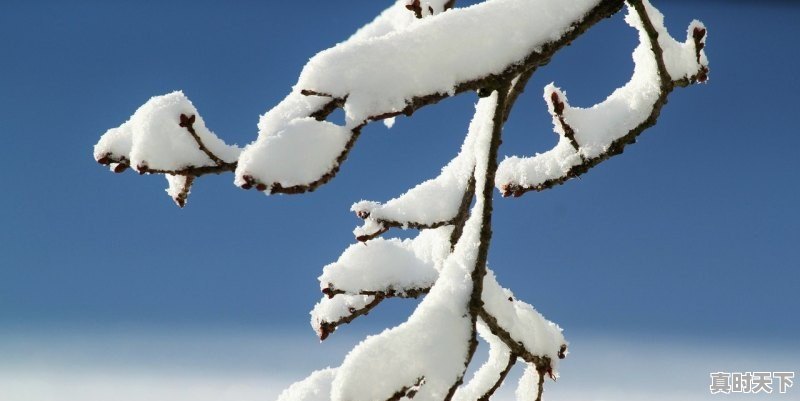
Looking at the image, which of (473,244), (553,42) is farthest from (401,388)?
(553,42)

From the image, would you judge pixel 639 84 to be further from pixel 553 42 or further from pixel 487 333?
pixel 487 333

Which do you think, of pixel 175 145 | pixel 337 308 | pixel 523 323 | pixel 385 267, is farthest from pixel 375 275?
pixel 175 145

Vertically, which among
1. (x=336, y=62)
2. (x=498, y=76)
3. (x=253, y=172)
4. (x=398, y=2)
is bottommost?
(x=253, y=172)

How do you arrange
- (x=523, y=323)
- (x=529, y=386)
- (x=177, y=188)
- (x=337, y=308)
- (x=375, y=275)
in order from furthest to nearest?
1. (x=337, y=308)
2. (x=375, y=275)
3. (x=529, y=386)
4. (x=523, y=323)
5. (x=177, y=188)

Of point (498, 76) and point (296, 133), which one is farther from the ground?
point (498, 76)

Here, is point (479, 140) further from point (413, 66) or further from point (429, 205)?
point (429, 205)

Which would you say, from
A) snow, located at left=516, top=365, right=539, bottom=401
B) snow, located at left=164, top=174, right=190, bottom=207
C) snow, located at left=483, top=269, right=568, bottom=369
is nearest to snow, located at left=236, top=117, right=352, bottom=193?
snow, located at left=164, top=174, right=190, bottom=207

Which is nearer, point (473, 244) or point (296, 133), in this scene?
point (296, 133)
